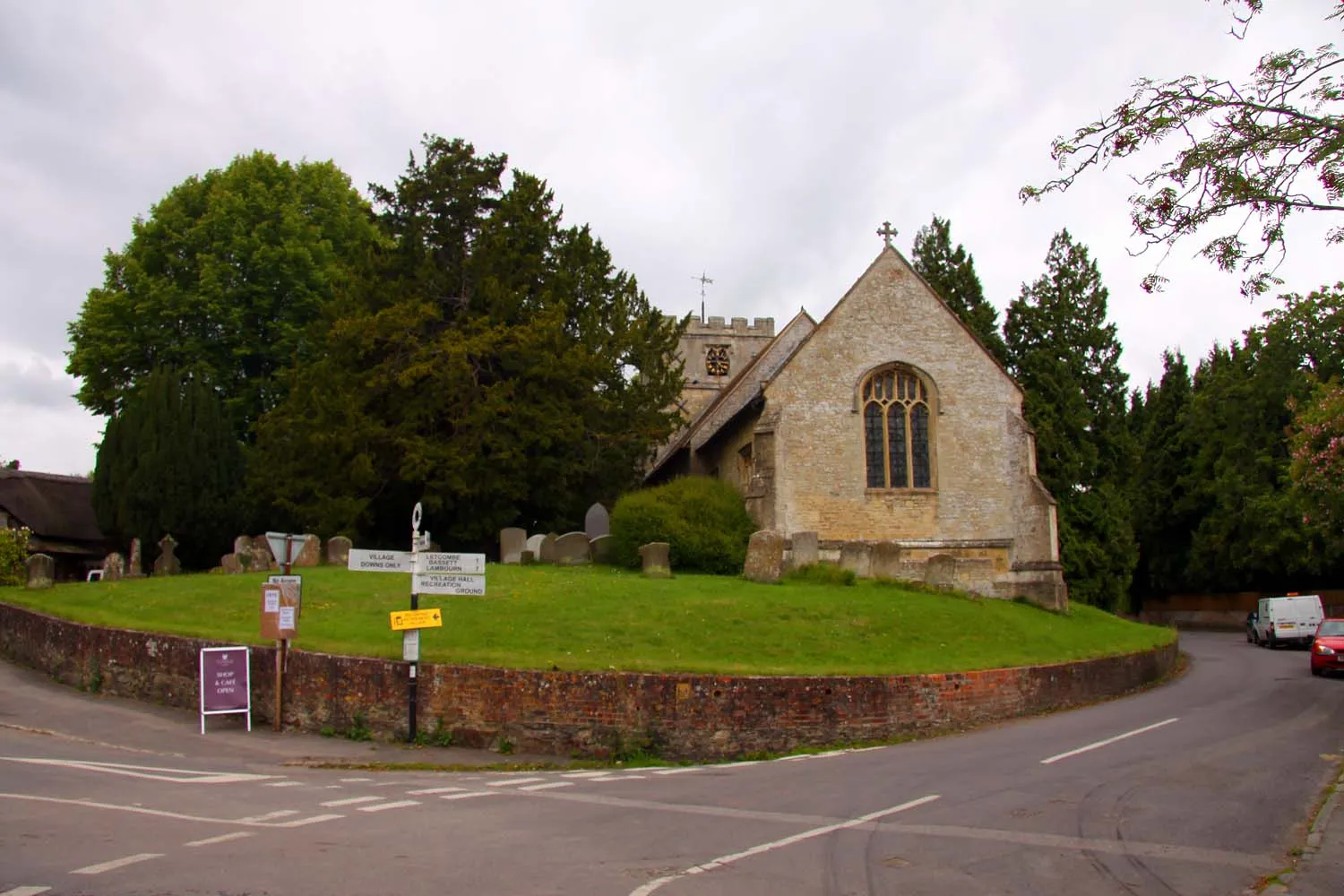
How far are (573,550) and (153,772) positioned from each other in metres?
15.8

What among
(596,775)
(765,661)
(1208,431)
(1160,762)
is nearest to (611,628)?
(765,661)

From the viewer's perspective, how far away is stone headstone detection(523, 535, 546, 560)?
28422 millimetres

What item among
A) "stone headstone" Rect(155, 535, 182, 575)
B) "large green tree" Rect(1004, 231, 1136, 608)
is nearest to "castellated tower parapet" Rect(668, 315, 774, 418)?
"large green tree" Rect(1004, 231, 1136, 608)

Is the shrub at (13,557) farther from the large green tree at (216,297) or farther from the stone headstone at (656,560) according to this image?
the stone headstone at (656,560)

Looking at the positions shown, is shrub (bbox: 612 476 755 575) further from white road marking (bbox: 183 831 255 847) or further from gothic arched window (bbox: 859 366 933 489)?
white road marking (bbox: 183 831 255 847)

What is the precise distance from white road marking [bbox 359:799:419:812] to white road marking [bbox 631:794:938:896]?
3.75 meters

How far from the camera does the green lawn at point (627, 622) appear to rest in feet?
55.5

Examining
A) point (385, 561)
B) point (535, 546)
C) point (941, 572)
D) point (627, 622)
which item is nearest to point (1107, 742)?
point (627, 622)

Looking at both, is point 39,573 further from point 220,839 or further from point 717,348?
point 717,348

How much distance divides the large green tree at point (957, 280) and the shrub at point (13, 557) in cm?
3483

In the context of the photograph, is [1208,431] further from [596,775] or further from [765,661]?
[596,775]

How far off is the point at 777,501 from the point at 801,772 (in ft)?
54.8

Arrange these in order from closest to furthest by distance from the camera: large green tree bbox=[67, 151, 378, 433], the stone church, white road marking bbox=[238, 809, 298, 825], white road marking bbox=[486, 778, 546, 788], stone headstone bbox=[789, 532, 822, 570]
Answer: white road marking bbox=[238, 809, 298, 825]
white road marking bbox=[486, 778, 546, 788]
stone headstone bbox=[789, 532, 822, 570]
the stone church
large green tree bbox=[67, 151, 378, 433]

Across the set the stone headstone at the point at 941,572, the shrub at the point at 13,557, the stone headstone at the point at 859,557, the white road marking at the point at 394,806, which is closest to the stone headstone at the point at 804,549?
the stone headstone at the point at 859,557
